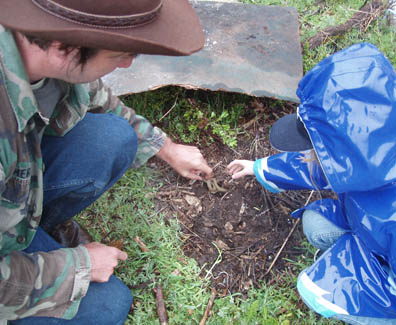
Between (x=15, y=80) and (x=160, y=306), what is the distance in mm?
1286

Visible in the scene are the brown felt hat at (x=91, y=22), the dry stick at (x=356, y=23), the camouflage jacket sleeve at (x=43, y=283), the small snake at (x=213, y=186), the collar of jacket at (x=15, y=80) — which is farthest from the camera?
the dry stick at (x=356, y=23)

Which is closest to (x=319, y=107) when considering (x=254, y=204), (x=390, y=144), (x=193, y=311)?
(x=390, y=144)

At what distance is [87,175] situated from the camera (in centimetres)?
180

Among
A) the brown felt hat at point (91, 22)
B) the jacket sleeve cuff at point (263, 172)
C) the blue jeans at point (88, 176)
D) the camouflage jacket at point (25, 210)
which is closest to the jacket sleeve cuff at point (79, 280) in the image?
the camouflage jacket at point (25, 210)

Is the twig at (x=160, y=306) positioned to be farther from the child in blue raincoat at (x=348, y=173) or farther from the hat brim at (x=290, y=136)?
the hat brim at (x=290, y=136)

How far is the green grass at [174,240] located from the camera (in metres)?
1.98

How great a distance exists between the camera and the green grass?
6.50 ft

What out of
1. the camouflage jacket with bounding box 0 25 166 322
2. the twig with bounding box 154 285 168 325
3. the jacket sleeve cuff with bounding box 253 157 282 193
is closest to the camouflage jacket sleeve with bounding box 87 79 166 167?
the camouflage jacket with bounding box 0 25 166 322

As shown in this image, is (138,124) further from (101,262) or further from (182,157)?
(101,262)

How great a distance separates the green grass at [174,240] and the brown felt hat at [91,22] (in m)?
1.35

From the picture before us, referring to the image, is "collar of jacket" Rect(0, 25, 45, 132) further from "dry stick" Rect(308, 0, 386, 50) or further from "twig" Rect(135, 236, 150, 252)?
"dry stick" Rect(308, 0, 386, 50)

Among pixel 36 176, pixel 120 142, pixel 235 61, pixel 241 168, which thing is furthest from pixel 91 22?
pixel 235 61

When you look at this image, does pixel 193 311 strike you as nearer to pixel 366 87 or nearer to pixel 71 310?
pixel 71 310

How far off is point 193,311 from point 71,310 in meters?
0.66
